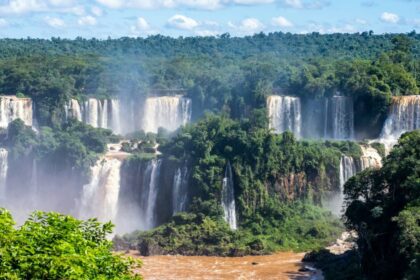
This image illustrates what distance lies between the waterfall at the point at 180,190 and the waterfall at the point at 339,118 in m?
12.9

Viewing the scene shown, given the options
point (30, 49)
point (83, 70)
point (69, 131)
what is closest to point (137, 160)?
point (69, 131)

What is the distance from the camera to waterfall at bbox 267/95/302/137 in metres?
53.9

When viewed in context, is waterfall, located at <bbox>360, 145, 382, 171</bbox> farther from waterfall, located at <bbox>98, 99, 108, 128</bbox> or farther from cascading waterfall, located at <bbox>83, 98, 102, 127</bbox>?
cascading waterfall, located at <bbox>83, 98, 102, 127</bbox>

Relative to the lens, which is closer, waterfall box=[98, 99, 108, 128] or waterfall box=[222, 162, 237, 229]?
waterfall box=[222, 162, 237, 229]

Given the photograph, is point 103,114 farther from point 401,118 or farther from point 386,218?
point 386,218

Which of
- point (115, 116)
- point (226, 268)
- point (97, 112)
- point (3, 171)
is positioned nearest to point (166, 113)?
point (115, 116)

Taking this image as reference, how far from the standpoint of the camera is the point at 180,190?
42.8 m

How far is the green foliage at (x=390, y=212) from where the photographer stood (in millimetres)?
28312

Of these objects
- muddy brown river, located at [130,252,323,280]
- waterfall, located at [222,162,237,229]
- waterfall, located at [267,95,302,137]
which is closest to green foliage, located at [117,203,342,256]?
muddy brown river, located at [130,252,323,280]

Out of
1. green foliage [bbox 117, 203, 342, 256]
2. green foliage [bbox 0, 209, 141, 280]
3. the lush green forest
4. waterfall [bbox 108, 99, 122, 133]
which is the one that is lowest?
A: green foliage [bbox 117, 203, 342, 256]

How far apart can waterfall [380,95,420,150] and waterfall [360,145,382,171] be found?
4.19 meters

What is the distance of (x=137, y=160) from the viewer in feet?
147

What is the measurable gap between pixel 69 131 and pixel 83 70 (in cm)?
1290

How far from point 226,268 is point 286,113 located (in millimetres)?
19657
